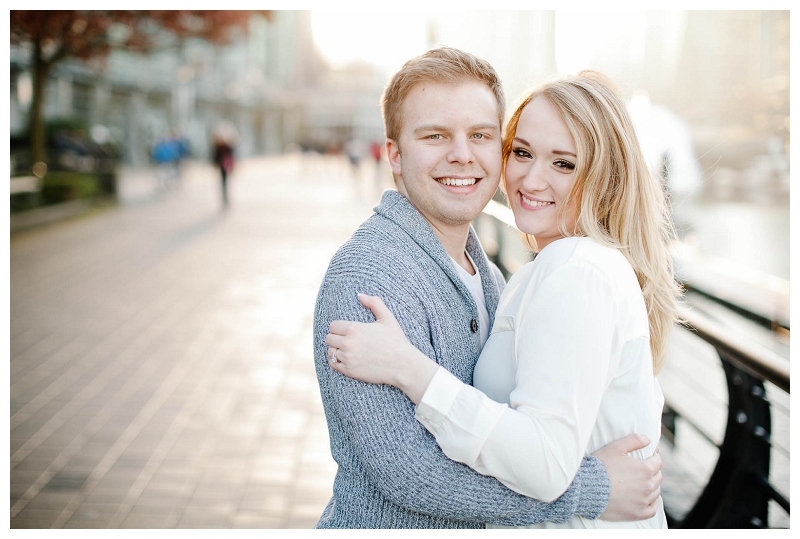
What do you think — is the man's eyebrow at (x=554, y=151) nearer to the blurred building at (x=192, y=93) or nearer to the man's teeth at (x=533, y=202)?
the man's teeth at (x=533, y=202)

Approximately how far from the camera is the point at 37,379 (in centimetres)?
593

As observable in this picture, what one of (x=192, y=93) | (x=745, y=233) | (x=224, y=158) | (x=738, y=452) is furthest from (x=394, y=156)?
(x=192, y=93)

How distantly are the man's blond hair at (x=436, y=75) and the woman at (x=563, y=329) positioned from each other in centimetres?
13

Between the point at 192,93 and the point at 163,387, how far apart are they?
4500cm

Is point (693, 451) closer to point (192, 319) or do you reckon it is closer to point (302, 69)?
point (192, 319)

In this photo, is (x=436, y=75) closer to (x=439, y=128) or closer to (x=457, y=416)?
(x=439, y=128)

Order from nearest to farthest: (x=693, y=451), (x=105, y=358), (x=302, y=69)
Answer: (x=693, y=451), (x=105, y=358), (x=302, y=69)

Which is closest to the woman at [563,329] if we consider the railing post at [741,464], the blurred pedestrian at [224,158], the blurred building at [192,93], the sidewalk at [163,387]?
the railing post at [741,464]

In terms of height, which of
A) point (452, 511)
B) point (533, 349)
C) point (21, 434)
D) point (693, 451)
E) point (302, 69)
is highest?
point (302, 69)

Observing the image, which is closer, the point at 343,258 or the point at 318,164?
the point at 343,258

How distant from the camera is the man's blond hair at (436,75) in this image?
205 cm

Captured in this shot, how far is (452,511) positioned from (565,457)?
1.00 feet

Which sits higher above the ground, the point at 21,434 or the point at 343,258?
the point at 343,258

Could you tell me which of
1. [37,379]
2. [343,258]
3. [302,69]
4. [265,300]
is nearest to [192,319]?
[265,300]
